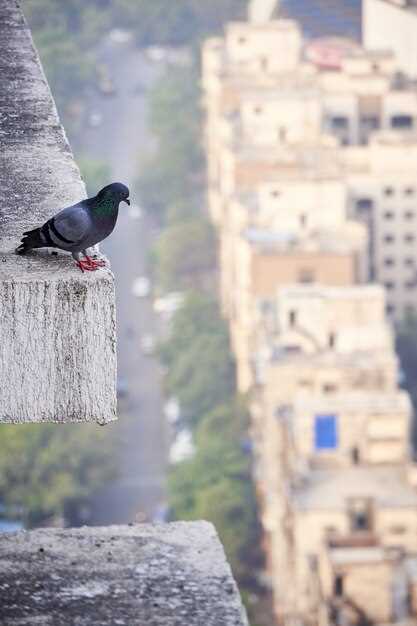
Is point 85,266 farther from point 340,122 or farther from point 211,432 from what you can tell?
point 340,122

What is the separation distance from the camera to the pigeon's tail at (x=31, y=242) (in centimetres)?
620

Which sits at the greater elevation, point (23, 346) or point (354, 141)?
point (354, 141)

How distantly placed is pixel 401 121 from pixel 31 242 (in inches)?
2107

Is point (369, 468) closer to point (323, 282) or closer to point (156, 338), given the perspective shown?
point (323, 282)

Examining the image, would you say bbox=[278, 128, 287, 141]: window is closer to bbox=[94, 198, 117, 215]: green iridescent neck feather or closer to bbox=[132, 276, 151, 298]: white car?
bbox=[132, 276, 151, 298]: white car

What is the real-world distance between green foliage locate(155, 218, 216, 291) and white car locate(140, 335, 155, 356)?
130 inches

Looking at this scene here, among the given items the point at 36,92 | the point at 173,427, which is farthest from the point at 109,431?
the point at 36,92

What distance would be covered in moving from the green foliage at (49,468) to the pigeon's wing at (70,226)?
3784 centimetres

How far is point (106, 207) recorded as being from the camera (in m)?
6.62

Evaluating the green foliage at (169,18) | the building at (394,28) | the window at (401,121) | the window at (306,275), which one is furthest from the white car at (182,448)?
the green foliage at (169,18)

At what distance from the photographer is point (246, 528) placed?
4125 cm

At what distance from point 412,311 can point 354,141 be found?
340 inches

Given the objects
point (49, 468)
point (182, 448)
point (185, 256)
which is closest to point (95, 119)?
point (185, 256)

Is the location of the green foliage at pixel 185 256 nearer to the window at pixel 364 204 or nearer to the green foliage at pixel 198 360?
the green foliage at pixel 198 360
